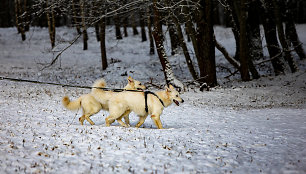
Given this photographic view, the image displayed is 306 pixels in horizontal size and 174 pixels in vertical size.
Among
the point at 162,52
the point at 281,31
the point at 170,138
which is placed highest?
the point at 281,31

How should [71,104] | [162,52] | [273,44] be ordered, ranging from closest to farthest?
[71,104], [162,52], [273,44]

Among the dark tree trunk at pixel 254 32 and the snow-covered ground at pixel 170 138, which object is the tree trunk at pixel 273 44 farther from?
the snow-covered ground at pixel 170 138

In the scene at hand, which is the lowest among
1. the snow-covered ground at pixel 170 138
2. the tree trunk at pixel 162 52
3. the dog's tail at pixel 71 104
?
the snow-covered ground at pixel 170 138

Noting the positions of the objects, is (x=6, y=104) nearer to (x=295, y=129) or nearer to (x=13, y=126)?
(x=13, y=126)

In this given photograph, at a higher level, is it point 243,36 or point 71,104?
point 243,36

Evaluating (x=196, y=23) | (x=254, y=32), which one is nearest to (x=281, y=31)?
(x=254, y=32)

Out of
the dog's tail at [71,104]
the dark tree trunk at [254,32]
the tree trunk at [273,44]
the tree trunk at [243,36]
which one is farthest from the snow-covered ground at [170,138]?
the dark tree trunk at [254,32]

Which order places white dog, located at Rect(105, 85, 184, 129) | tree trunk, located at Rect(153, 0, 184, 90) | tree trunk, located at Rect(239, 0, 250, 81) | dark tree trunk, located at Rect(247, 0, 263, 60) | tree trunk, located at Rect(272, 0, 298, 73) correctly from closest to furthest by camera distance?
white dog, located at Rect(105, 85, 184, 129), tree trunk, located at Rect(153, 0, 184, 90), tree trunk, located at Rect(239, 0, 250, 81), tree trunk, located at Rect(272, 0, 298, 73), dark tree trunk, located at Rect(247, 0, 263, 60)

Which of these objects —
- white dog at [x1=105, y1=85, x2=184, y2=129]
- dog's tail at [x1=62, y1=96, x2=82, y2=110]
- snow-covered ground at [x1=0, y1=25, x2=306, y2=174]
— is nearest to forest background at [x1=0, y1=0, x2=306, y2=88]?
snow-covered ground at [x1=0, y1=25, x2=306, y2=174]

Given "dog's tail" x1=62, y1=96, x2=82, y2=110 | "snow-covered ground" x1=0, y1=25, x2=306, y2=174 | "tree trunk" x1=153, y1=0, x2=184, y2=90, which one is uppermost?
"tree trunk" x1=153, y1=0, x2=184, y2=90

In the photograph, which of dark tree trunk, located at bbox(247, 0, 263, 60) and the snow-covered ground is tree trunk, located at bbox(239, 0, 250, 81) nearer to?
the snow-covered ground

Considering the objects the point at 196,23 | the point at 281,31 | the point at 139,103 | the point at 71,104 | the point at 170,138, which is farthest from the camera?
the point at 281,31

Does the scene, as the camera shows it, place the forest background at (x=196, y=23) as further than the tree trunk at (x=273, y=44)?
No

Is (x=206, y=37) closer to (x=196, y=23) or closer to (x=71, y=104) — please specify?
(x=196, y=23)
